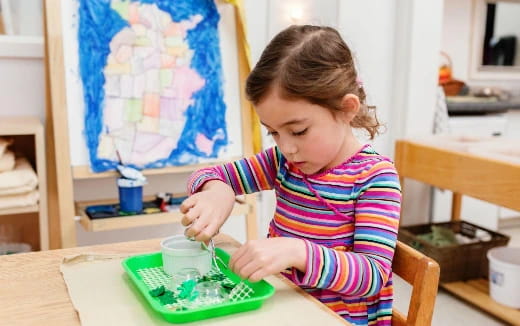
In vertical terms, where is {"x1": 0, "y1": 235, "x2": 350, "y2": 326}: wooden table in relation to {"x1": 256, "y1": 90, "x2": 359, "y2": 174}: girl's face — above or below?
below

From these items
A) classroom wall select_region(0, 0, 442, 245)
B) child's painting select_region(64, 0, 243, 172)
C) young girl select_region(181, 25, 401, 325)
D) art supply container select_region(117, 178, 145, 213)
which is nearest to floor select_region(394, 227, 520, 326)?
classroom wall select_region(0, 0, 442, 245)

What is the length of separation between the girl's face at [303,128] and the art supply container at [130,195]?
0.84 metres

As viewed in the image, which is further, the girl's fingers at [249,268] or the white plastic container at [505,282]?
the white plastic container at [505,282]

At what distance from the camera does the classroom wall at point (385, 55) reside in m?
2.08

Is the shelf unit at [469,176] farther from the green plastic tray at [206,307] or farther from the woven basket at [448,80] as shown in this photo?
the green plastic tray at [206,307]

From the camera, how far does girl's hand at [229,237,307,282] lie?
28.3 inches

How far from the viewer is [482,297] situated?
6.71 feet

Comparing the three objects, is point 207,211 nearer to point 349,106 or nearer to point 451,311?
point 349,106

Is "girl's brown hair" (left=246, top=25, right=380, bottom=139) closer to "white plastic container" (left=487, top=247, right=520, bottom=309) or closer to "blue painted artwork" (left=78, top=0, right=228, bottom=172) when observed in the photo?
"blue painted artwork" (left=78, top=0, right=228, bottom=172)

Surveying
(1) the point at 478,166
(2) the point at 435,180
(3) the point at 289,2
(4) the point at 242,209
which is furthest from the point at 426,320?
(3) the point at 289,2

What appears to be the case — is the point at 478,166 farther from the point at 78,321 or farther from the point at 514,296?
the point at 78,321

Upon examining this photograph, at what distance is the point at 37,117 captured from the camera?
1.84 meters

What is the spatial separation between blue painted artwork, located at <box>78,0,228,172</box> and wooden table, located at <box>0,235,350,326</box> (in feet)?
2.48

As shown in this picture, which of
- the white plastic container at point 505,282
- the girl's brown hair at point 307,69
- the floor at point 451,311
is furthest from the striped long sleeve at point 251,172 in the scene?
the white plastic container at point 505,282
